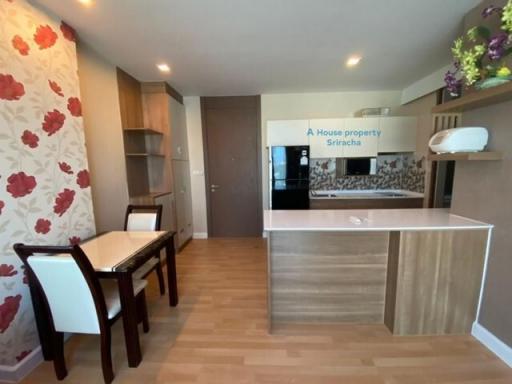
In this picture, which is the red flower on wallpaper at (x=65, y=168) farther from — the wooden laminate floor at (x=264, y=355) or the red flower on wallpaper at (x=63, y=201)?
the wooden laminate floor at (x=264, y=355)

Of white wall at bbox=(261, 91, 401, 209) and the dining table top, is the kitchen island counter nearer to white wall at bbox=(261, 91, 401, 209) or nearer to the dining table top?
the dining table top

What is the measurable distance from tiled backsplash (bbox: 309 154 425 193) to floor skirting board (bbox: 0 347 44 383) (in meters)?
3.64

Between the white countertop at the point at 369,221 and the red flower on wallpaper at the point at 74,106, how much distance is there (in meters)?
1.85

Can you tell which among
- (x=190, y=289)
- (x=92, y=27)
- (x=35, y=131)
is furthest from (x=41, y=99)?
(x=190, y=289)

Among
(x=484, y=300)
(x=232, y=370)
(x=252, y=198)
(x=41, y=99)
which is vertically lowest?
(x=232, y=370)

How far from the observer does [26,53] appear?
1.53 meters

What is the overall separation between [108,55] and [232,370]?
3.10 metres

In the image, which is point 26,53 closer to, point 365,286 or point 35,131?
point 35,131

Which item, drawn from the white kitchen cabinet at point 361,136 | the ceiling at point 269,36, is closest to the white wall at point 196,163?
the ceiling at point 269,36

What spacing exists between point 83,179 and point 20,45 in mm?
988

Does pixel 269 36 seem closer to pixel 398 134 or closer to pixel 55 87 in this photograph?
pixel 55 87

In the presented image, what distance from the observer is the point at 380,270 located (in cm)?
189

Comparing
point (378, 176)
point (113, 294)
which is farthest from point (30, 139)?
point (378, 176)

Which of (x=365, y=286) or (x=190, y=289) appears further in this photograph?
(x=190, y=289)
